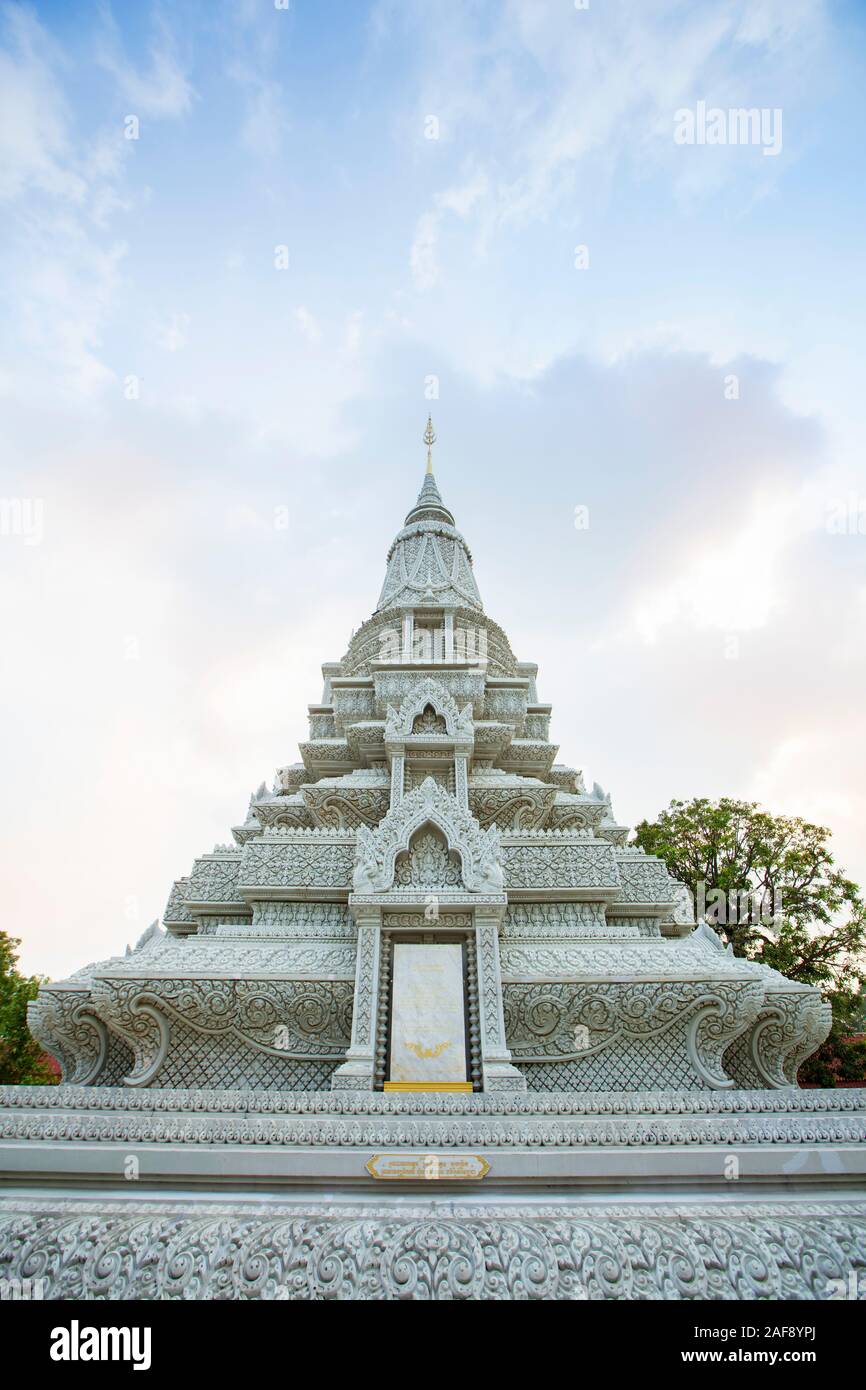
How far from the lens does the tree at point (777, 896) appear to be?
18484mm

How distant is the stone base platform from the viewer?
4879 mm

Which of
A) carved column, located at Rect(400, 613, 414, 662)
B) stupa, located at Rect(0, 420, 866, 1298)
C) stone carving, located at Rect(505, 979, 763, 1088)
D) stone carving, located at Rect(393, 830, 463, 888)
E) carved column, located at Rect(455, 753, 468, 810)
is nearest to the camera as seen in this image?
stupa, located at Rect(0, 420, 866, 1298)

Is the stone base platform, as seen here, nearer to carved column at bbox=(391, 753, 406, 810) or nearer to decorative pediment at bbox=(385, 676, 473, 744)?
carved column at bbox=(391, 753, 406, 810)

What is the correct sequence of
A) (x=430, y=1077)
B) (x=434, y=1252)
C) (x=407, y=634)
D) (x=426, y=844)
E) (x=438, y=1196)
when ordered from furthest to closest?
1. (x=407, y=634)
2. (x=426, y=844)
3. (x=430, y=1077)
4. (x=438, y=1196)
5. (x=434, y=1252)

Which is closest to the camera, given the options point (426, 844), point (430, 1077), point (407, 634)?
point (430, 1077)

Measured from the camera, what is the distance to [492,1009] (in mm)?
7516

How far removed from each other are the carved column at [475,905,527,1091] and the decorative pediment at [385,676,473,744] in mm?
3901

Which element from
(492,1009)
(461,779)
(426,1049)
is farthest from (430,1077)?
(461,779)

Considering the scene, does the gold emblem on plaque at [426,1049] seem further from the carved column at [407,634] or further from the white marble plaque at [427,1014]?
the carved column at [407,634]

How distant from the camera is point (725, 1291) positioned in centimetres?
487

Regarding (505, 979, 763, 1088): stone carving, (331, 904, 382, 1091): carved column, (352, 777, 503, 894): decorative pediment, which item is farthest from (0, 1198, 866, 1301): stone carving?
(352, 777, 503, 894): decorative pediment

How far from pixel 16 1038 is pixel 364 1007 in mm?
19885

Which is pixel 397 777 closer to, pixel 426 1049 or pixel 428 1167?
pixel 426 1049

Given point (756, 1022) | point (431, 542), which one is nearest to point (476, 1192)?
point (756, 1022)
